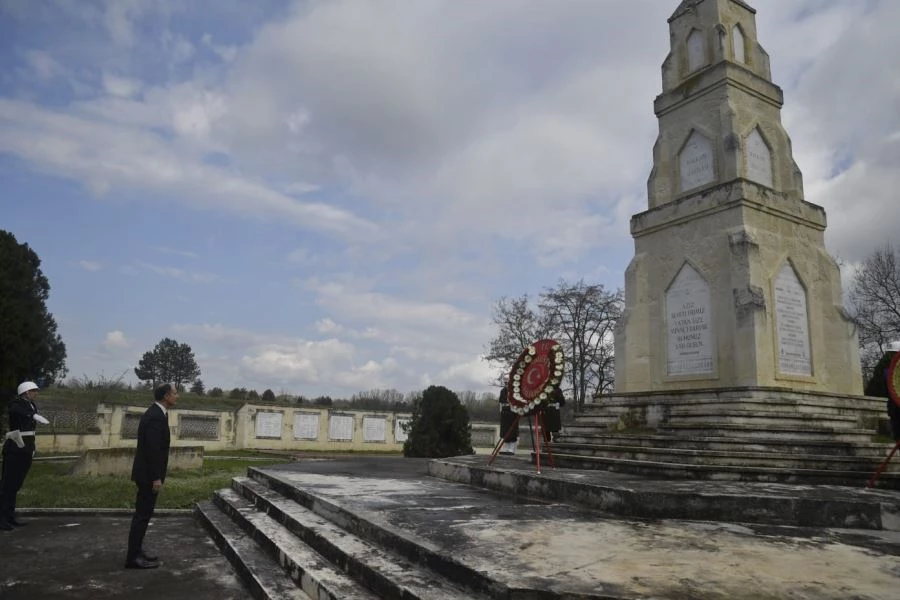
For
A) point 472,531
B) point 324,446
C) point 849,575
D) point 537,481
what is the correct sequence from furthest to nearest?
1. point 324,446
2. point 537,481
3. point 472,531
4. point 849,575

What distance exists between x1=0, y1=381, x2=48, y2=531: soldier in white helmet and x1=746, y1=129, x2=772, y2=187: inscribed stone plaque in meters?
11.8

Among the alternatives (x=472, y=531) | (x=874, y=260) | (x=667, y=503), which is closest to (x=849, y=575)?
(x=667, y=503)

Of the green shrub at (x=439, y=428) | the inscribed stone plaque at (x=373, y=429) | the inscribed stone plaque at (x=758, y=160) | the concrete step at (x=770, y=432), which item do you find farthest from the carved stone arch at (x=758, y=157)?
the inscribed stone plaque at (x=373, y=429)

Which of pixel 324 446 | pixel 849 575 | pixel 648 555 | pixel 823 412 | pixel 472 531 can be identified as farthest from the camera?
pixel 324 446

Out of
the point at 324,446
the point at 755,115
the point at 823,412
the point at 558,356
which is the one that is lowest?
the point at 324,446

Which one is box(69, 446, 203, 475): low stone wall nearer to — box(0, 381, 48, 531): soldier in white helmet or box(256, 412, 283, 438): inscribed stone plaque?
box(0, 381, 48, 531): soldier in white helmet

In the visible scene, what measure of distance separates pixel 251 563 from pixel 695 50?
12169mm

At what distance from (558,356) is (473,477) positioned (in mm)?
2082

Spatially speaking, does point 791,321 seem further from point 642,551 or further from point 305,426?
point 305,426

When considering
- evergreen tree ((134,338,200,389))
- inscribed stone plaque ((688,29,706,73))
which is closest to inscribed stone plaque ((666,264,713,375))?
inscribed stone plaque ((688,29,706,73))

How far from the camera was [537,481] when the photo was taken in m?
6.93

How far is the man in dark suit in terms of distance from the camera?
552cm

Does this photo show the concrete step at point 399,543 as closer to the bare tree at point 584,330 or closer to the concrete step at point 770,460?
the concrete step at point 770,460

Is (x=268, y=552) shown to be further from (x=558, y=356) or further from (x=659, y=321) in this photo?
(x=659, y=321)
